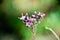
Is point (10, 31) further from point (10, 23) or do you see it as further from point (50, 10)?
point (50, 10)

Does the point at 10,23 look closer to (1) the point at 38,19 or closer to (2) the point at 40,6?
(2) the point at 40,6

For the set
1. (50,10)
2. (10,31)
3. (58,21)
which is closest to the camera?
(58,21)

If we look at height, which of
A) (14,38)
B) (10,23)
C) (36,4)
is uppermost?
(36,4)

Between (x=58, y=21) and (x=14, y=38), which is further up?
(x=58, y=21)

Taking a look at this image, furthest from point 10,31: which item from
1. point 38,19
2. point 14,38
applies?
point 38,19

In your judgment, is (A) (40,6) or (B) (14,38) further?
(B) (14,38)

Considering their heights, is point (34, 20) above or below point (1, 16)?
above

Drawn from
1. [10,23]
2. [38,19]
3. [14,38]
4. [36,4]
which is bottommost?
[14,38]

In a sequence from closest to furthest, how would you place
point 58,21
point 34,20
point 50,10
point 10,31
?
point 34,20
point 58,21
point 50,10
point 10,31

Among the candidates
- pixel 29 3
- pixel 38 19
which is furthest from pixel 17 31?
pixel 38 19
